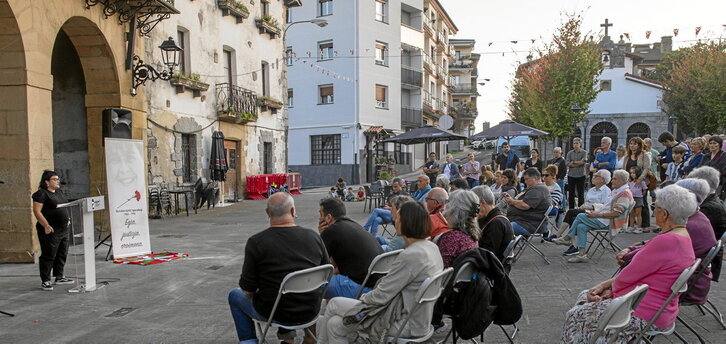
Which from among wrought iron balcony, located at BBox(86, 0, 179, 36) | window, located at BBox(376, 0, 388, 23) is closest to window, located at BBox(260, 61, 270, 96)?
wrought iron balcony, located at BBox(86, 0, 179, 36)

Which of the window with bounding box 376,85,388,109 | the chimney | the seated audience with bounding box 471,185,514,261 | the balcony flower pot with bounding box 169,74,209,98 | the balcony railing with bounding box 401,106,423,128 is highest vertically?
the chimney

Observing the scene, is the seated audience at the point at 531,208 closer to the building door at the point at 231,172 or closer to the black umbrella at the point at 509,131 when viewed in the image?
the black umbrella at the point at 509,131

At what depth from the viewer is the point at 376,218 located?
8055 mm

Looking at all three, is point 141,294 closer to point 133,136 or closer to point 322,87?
point 133,136

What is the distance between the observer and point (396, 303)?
3.43 meters

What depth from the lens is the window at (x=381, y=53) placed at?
31.5 m

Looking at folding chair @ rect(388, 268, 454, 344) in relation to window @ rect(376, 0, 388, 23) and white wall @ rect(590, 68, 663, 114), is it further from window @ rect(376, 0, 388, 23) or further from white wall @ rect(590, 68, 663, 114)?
white wall @ rect(590, 68, 663, 114)

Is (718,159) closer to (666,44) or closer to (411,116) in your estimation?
(411,116)

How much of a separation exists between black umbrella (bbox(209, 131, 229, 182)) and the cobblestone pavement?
7042 millimetres

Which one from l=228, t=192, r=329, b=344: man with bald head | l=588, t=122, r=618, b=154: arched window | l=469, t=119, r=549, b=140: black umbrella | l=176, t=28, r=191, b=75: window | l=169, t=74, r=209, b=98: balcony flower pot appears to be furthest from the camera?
l=588, t=122, r=618, b=154: arched window

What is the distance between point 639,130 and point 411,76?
52.3 feet

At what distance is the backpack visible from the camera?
3545 millimetres

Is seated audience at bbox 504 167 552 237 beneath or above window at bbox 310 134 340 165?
beneath

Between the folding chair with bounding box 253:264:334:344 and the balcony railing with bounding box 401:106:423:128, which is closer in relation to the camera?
the folding chair with bounding box 253:264:334:344
